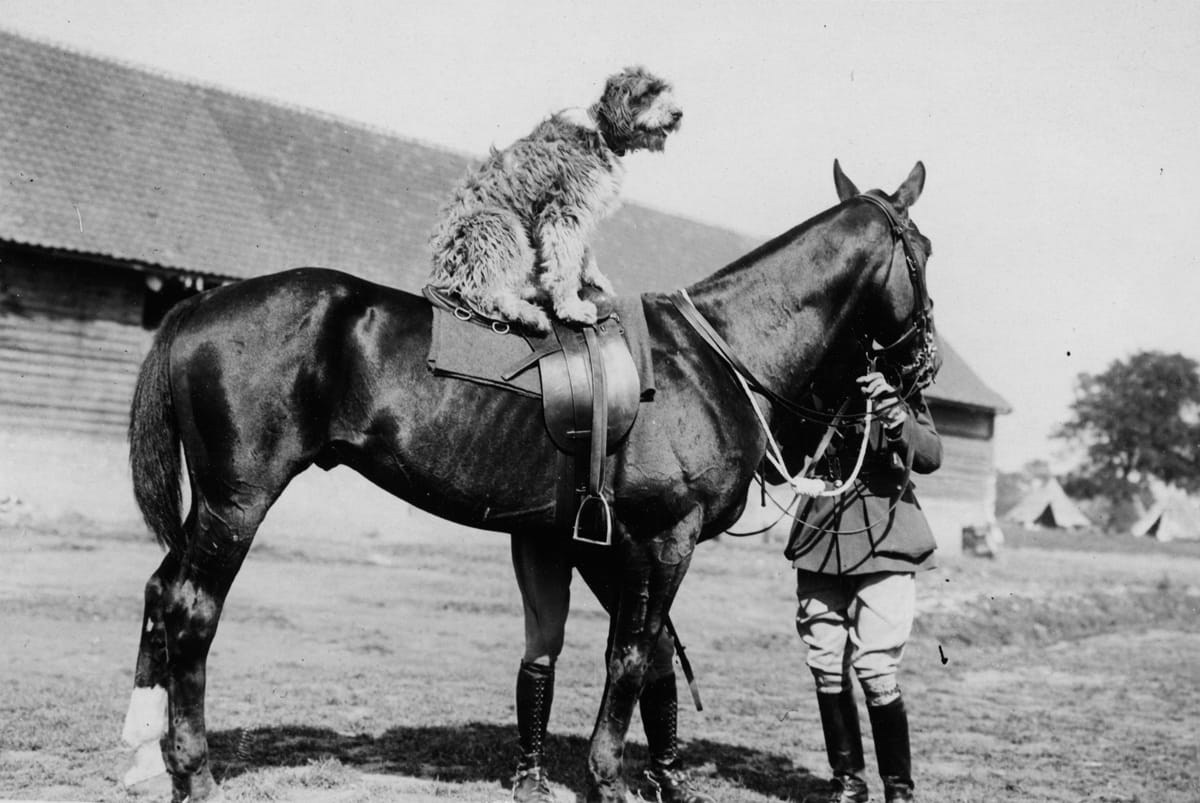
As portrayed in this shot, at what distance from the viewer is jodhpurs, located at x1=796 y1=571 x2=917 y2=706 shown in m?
4.36

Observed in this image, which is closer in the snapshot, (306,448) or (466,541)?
(306,448)

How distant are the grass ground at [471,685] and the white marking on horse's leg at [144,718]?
22cm

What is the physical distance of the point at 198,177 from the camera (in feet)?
56.3

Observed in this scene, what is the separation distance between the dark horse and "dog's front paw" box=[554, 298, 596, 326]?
1.08ft

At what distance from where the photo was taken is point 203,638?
3613 millimetres

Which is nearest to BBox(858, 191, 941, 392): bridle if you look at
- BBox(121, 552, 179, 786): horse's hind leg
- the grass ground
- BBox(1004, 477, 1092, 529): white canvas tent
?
the grass ground

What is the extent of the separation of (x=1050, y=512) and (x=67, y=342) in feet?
201

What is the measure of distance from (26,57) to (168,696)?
53.6 feet

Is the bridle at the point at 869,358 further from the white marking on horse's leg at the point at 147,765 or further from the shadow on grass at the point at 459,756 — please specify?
the white marking on horse's leg at the point at 147,765

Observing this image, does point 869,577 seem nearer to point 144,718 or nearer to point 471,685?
point 144,718

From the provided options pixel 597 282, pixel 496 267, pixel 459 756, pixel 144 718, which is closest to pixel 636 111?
pixel 597 282

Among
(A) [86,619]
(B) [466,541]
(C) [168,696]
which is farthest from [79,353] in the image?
(C) [168,696]

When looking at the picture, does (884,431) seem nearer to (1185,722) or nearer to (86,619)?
(1185,722)

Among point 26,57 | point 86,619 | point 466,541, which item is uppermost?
point 26,57
